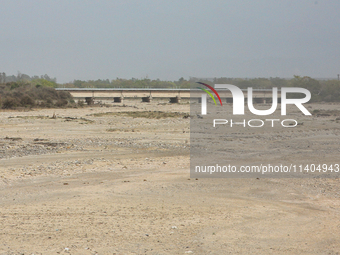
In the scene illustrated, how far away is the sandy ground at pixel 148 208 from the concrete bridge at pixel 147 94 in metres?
56.3

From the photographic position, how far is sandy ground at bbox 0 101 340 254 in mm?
7078

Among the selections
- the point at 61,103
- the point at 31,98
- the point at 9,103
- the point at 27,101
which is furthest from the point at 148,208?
the point at 61,103

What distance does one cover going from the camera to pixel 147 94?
82.5m

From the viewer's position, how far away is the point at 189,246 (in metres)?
6.99

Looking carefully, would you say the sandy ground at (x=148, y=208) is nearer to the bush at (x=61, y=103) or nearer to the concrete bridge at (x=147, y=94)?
the bush at (x=61, y=103)

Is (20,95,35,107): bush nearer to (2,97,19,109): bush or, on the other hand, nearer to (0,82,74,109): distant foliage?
(0,82,74,109): distant foliage

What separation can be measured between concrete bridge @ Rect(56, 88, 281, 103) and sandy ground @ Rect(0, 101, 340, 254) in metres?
56.3

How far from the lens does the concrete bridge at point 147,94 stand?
7269 centimetres

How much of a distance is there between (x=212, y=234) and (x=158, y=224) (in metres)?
1.12

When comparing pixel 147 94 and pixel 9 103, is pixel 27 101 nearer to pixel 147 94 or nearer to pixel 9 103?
pixel 9 103

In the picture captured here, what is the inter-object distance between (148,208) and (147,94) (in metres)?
73.9

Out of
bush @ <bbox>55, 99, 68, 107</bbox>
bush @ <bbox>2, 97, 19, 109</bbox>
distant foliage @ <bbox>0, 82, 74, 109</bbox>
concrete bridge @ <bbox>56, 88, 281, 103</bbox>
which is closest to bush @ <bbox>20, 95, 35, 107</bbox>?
distant foliage @ <bbox>0, 82, 74, 109</bbox>

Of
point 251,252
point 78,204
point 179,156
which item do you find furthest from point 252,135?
point 251,252

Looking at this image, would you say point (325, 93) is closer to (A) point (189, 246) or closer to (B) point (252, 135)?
(B) point (252, 135)
